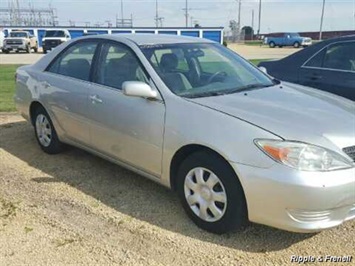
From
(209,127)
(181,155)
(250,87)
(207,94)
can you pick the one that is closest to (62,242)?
(181,155)

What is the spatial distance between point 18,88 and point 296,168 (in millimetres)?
4292

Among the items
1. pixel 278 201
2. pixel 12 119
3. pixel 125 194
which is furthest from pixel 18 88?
pixel 278 201

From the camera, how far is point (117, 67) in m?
4.10

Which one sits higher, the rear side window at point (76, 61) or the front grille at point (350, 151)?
the rear side window at point (76, 61)

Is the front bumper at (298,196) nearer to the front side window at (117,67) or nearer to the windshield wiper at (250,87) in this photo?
the windshield wiper at (250,87)

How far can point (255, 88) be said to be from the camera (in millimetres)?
3861

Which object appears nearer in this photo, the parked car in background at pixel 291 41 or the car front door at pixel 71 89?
the car front door at pixel 71 89

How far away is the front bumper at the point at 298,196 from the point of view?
8.82 ft

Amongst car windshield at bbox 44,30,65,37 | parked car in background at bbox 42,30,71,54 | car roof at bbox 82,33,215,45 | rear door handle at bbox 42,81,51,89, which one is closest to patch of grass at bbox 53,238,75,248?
car roof at bbox 82,33,215,45

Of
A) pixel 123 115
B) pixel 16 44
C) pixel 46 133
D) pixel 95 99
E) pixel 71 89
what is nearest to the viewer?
pixel 123 115

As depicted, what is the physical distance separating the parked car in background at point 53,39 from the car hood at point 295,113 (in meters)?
28.7

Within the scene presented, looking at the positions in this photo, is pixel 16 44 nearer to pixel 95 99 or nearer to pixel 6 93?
pixel 6 93

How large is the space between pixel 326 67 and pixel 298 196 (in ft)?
10.5

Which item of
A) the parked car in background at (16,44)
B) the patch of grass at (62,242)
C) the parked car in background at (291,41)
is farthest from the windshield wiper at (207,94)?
the parked car in background at (291,41)
